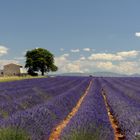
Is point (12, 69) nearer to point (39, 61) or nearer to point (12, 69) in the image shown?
point (12, 69)

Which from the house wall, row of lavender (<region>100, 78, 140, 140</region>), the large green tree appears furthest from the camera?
the house wall

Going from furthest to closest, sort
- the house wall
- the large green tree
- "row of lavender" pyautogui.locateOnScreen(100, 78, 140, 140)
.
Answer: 1. the house wall
2. the large green tree
3. "row of lavender" pyautogui.locateOnScreen(100, 78, 140, 140)

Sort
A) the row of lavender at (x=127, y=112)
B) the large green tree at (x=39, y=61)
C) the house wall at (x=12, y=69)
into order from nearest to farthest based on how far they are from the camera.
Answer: the row of lavender at (x=127, y=112) < the large green tree at (x=39, y=61) < the house wall at (x=12, y=69)

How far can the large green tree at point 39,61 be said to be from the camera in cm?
7919

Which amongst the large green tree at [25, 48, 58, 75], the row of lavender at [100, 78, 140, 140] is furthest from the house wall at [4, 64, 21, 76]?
the row of lavender at [100, 78, 140, 140]

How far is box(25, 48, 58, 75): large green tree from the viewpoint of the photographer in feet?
260

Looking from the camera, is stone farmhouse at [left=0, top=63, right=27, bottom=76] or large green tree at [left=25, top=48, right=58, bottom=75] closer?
large green tree at [left=25, top=48, right=58, bottom=75]

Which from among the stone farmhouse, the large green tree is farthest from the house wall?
the large green tree

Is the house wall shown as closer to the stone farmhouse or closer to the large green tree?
the stone farmhouse

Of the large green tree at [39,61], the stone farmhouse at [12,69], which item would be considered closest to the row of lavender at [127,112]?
the large green tree at [39,61]

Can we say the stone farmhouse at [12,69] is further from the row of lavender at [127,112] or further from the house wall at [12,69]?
the row of lavender at [127,112]

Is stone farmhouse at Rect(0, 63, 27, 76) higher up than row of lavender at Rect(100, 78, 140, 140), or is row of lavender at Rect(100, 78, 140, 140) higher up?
stone farmhouse at Rect(0, 63, 27, 76)

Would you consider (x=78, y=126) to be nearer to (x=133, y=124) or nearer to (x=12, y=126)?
(x=12, y=126)

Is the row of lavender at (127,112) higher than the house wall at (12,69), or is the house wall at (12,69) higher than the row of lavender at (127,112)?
the house wall at (12,69)
